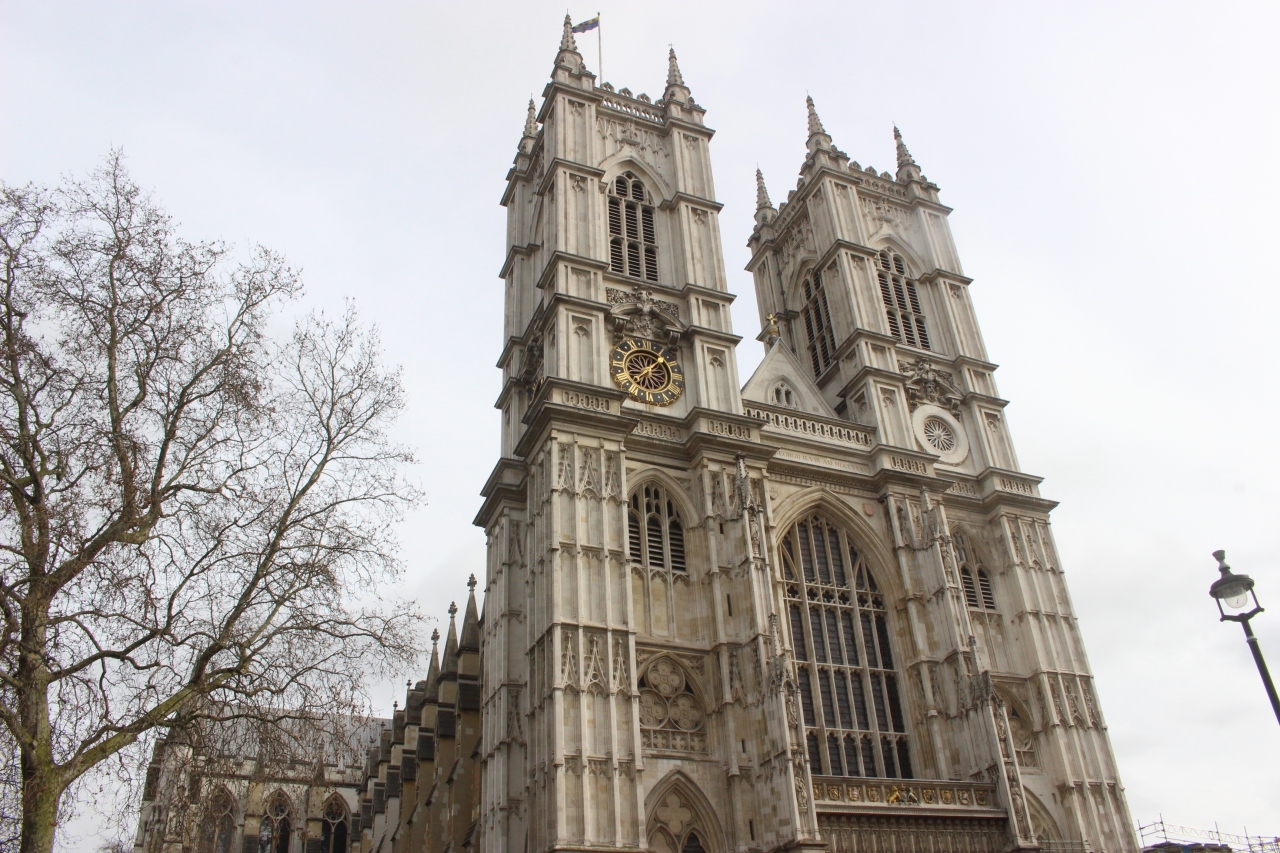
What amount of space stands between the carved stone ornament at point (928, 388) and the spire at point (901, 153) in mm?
11306

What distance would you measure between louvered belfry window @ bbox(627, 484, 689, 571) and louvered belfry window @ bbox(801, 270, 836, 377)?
11210mm

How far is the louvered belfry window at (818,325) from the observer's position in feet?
125

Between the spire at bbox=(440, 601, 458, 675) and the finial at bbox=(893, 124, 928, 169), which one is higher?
the finial at bbox=(893, 124, 928, 169)

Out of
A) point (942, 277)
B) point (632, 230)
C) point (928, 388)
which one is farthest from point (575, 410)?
point (942, 277)

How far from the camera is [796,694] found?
2425cm

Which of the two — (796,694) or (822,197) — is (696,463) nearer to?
(796,694)

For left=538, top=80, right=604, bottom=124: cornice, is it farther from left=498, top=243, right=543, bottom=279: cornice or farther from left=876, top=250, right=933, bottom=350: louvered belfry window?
left=876, top=250, right=933, bottom=350: louvered belfry window

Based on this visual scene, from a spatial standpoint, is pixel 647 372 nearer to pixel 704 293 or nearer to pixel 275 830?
pixel 704 293

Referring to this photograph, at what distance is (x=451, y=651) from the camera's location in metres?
37.8

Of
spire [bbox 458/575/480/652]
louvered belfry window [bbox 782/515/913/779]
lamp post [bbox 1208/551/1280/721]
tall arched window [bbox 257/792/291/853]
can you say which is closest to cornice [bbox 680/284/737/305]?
louvered belfry window [bbox 782/515/913/779]

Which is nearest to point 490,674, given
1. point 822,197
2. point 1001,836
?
point 1001,836

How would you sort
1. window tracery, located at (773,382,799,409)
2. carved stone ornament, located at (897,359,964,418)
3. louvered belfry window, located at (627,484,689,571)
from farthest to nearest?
carved stone ornament, located at (897,359,964,418), window tracery, located at (773,382,799,409), louvered belfry window, located at (627,484,689,571)

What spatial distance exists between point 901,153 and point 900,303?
9089 millimetres

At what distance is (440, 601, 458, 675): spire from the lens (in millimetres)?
36531
